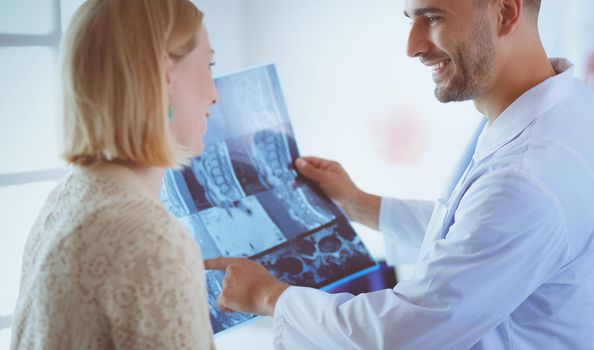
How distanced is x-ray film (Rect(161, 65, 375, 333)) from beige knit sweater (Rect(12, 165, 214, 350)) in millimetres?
383

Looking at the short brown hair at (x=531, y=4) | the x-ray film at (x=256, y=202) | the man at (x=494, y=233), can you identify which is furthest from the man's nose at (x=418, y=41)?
the x-ray film at (x=256, y=202)

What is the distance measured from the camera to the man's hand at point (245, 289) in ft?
3.21

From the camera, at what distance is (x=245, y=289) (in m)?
0.98

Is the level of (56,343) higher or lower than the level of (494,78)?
lower

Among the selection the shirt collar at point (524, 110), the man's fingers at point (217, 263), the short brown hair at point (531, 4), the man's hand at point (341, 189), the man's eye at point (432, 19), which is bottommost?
the man's fingers at point (217, 263)

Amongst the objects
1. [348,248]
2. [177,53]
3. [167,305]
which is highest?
[177,53]

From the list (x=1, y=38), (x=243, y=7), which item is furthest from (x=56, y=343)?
(x=243, y=7)

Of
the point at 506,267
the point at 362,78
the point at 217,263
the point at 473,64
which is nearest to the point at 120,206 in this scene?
the point at 217,263

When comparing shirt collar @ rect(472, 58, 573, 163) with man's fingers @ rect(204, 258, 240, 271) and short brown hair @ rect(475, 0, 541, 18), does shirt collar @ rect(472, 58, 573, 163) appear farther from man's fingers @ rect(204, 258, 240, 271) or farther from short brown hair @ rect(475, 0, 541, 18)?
man's fingers @ rect(204, 258, 240, 271)

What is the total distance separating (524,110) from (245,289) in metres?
0.52

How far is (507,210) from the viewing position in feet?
2.71

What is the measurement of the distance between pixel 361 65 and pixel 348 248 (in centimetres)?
50

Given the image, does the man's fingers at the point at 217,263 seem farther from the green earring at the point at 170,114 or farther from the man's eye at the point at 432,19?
the man's eye at the point at 432,19

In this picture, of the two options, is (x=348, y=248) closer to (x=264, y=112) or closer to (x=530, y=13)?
(x=264, y=112)
